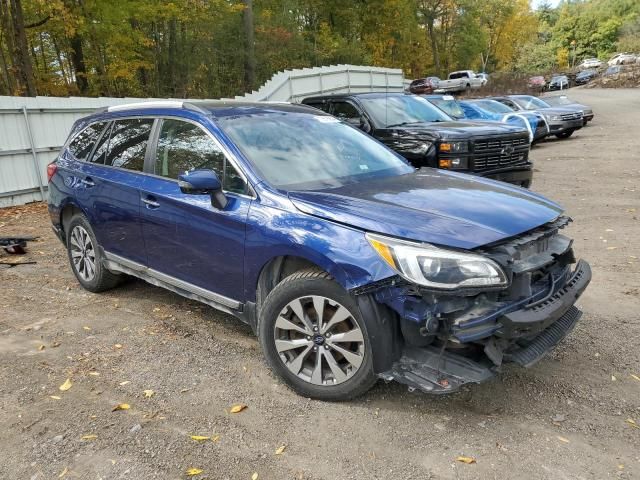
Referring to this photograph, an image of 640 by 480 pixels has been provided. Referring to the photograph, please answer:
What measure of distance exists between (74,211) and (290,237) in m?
3.16

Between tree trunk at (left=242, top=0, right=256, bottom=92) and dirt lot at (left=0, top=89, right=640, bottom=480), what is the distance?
21.6 metres

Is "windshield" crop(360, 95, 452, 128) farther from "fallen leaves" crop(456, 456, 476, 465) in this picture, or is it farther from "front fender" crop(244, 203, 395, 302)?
"fallen leaves" crop(456, 456, 476, 465)

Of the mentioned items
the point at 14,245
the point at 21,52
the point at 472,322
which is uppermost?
the point at 21,52

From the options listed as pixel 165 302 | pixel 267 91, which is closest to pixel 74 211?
pixel 165 302

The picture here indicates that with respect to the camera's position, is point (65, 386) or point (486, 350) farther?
point (65, 386)

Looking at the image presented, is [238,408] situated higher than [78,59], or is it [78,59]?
[78,59]

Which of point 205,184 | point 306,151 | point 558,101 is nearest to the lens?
point 205,184

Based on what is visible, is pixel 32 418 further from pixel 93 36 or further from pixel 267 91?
pixel 93 36

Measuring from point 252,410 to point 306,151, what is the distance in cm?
190

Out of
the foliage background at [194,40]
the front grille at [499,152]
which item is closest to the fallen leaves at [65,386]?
the front grille at [499,152]

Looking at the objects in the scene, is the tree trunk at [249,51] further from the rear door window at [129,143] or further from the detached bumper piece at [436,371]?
the detached bumper piece at [436,371]

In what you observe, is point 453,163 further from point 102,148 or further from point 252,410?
point 252,410

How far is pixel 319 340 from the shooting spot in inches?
129

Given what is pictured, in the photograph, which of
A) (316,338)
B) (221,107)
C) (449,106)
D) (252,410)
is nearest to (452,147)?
(221,107)
